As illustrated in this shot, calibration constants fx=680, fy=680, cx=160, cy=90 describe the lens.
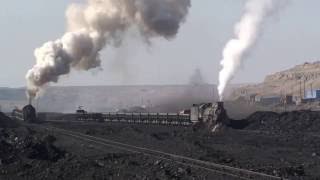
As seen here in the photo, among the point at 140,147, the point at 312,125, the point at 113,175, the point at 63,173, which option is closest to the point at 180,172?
the point at 113,175

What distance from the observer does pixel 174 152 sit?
1516 inches

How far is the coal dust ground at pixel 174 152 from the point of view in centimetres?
2916

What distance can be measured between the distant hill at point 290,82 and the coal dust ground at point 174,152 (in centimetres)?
9400

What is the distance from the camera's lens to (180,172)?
28.8m

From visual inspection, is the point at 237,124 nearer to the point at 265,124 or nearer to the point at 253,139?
the point at 265,124

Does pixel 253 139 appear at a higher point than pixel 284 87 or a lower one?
lower

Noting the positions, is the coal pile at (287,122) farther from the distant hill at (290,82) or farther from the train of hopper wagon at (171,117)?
the distant hill at (290,82)

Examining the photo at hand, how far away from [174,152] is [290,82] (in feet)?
→ 447

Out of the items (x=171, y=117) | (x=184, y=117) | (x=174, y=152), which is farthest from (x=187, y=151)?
(x=171, y=117)

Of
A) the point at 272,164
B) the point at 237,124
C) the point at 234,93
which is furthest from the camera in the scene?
the point at 234,93

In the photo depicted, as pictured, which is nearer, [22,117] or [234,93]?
[22,117]

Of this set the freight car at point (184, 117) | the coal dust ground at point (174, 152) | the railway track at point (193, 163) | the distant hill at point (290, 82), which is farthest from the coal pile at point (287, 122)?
the distant hill at point (290, 82)

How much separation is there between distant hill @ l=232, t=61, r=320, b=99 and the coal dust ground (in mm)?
94004

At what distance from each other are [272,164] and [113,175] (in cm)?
834
